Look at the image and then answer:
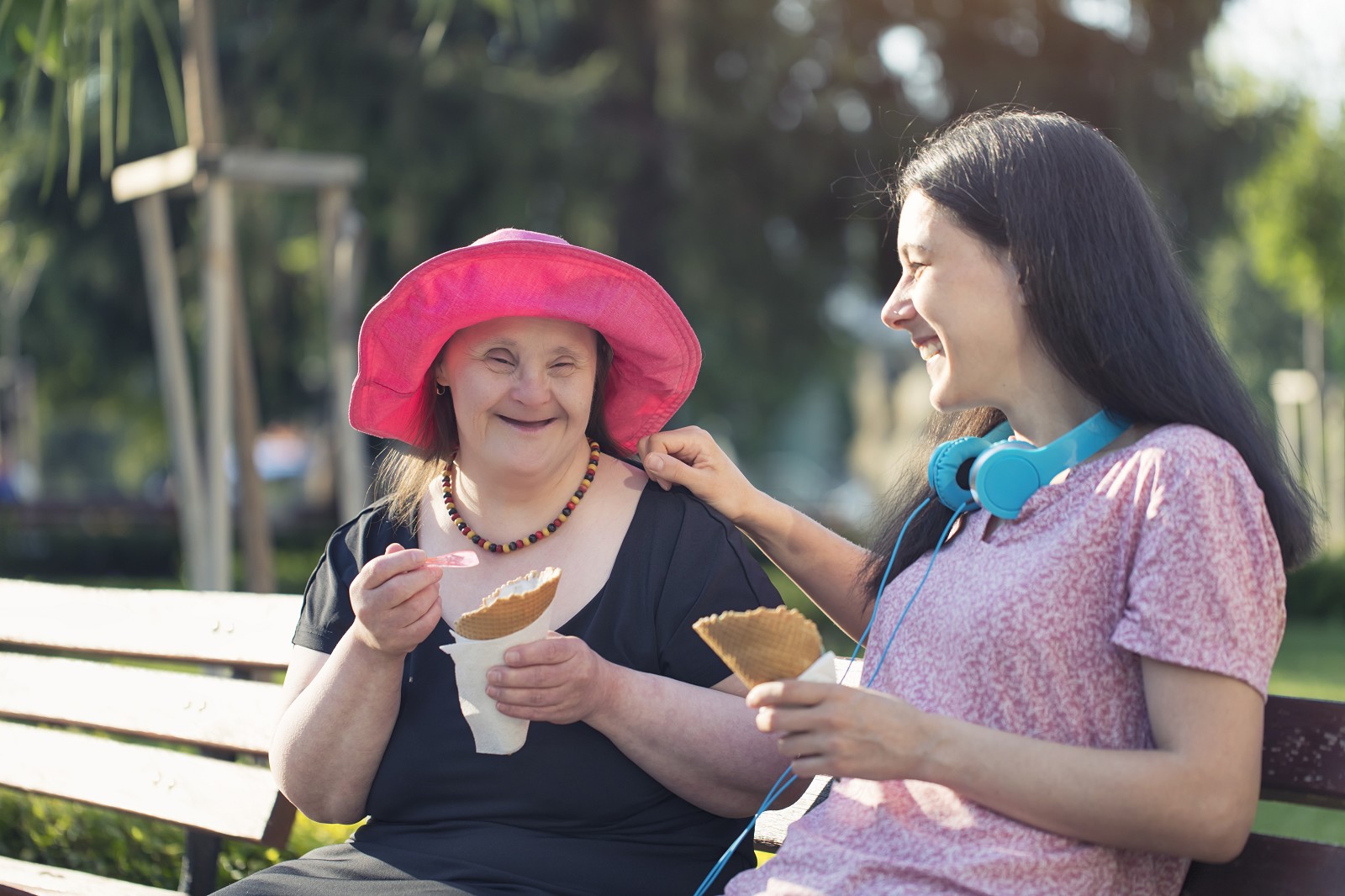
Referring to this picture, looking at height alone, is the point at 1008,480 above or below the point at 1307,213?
below

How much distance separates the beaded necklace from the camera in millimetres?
2619

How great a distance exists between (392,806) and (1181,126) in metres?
13.2

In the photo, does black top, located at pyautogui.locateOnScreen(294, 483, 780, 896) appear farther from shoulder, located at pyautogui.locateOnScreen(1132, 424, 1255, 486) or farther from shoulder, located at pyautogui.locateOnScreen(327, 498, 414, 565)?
shoulder, located at pyautogui.locateOnScreen(1132, 424, 1255, 486)

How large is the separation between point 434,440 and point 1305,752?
1.71m

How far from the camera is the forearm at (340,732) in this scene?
239cm

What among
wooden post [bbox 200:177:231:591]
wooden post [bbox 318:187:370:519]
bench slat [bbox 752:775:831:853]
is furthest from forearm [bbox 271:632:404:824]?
wooden post [bbox 318:187:370:519]

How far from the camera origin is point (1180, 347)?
1992 mm

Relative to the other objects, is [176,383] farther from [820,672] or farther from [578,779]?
[820,672]

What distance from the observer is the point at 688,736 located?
7.80ft

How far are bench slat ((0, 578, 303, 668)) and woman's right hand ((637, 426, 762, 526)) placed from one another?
1.07 m

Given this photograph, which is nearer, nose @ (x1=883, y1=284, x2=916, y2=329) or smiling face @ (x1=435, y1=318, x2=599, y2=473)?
nose @ (x1=883, y1=284, x2=916, y2=329)

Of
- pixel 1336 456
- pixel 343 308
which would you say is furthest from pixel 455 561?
pixel 1336 456

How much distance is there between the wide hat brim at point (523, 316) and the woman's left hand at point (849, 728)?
3.21ft

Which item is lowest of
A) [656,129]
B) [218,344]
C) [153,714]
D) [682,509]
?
[153,714]
